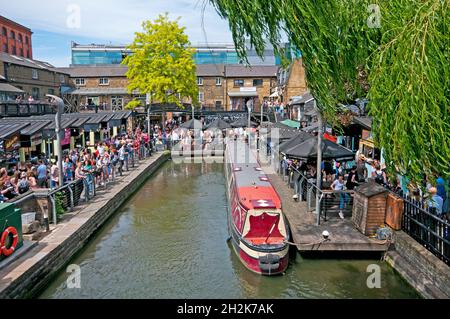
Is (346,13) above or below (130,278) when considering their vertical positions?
above

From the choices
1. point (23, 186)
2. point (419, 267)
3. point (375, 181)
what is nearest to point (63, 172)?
point (23, 186)

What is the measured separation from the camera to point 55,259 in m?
10.1

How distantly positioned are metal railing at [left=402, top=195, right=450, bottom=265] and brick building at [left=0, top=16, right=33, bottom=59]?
60.1 meters

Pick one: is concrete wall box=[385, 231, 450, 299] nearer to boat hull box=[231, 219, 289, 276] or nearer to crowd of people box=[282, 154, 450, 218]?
crowd of people box=[282, 154, 450, 218]

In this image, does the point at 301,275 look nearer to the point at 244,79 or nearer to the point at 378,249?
the point at 378,249

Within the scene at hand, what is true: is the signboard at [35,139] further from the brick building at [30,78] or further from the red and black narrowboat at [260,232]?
the brick building at [30,78]

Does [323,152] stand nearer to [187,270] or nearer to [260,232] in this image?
[260,232]

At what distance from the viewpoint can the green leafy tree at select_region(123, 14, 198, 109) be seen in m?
37.1

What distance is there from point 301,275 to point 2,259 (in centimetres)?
710

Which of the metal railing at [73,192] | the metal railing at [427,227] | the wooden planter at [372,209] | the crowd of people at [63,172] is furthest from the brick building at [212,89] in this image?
the metal railing at [427,227]

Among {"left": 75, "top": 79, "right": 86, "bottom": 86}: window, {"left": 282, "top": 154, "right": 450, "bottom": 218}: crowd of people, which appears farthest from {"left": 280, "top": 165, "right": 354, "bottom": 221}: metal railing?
{"left": 75, "top": 79, "right": 86, "bottom": 86}: window

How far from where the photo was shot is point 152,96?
128 feet

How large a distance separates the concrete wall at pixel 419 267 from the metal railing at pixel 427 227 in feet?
0.58

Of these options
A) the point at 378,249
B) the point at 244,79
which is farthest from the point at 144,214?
the point at 244,79
